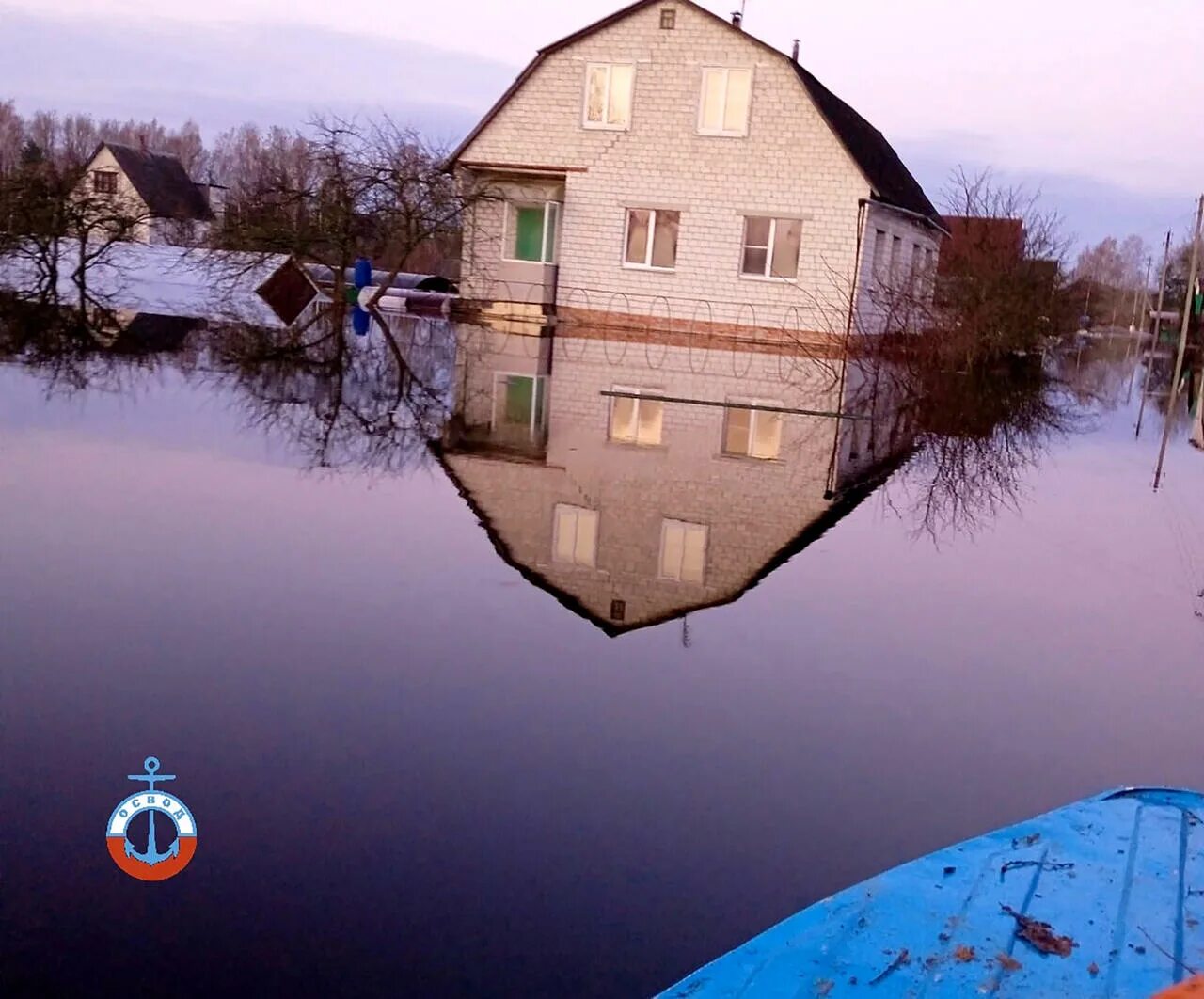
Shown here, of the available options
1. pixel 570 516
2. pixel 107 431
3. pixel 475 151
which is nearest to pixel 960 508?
pixel 570 516

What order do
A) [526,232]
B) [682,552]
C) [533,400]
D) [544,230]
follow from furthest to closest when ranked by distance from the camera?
[526,232] < [544,230] < [533,400] < [682,552]

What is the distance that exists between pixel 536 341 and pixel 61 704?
2048 centimetres

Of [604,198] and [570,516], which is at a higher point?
[604,198]

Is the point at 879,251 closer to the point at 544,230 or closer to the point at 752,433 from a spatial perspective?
the point at 544,230

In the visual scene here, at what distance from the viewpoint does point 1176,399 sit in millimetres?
26625

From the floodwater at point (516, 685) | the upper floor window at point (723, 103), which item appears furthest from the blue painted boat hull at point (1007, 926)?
the upper floor window at point (723, 103)

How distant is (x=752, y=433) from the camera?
1325 cm

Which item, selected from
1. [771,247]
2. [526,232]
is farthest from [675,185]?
[526,232]

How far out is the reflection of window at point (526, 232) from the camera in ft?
98.8

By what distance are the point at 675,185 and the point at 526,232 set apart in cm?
391

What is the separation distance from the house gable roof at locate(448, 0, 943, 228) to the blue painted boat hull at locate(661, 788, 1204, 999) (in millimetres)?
25829

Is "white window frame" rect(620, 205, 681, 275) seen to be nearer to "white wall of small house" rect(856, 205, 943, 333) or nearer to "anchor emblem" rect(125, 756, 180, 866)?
"white wall of small house" rect(856, 205, 943, 333)

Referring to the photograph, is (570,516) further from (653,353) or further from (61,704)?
(653,353)

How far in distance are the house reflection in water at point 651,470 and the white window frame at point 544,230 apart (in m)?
10.1
